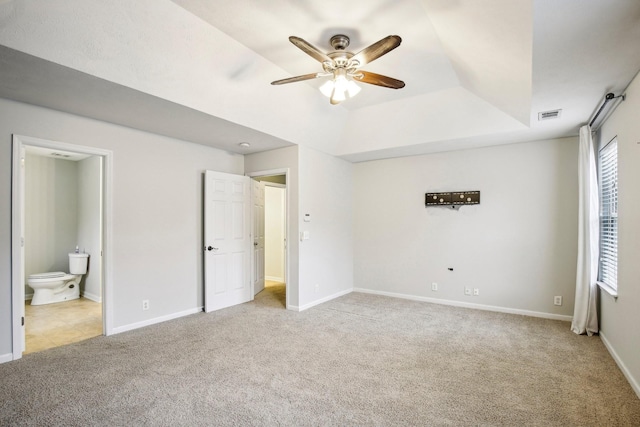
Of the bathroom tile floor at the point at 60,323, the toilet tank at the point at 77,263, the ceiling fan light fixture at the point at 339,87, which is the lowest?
the bathroom tile floor at the point at 60,323

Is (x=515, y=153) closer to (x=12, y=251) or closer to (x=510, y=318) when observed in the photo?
(x=510, y=318)

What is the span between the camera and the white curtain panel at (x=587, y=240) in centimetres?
359

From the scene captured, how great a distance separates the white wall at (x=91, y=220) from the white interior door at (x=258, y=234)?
2.40 m

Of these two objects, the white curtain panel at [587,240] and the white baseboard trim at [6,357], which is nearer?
the white baseboard trim at [6,357]

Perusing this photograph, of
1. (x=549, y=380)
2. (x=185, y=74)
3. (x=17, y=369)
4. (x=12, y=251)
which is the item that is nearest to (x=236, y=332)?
(x=17, y=369)

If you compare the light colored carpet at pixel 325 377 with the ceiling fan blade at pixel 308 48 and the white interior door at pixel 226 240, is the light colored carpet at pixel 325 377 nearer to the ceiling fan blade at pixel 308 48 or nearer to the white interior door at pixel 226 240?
the white interior door at pixel 226 240

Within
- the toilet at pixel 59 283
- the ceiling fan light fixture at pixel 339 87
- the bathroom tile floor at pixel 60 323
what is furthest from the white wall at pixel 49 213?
the ceiling fan light fixture at pixel 339 87

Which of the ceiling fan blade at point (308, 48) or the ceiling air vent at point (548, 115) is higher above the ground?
the ceiling fan blade at point (308, 48)

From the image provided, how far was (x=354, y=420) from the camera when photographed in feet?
7.09

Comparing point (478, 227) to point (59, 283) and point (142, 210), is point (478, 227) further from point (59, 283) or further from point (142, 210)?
point (59, 283)

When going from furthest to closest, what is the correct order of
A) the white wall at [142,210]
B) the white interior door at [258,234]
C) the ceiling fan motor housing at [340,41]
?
1. the white interior door at [258,234]
2. the white wall at [142,210]
3. the ceiling fan motor housing at [340,41]

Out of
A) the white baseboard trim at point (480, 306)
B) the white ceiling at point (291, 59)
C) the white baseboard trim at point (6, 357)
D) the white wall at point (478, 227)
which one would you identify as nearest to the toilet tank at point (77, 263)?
the white baseboard trim at point (6, 357)

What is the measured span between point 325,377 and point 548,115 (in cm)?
339

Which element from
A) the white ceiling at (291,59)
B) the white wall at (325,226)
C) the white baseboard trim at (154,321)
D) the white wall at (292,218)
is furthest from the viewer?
the white wall at (325,226)
